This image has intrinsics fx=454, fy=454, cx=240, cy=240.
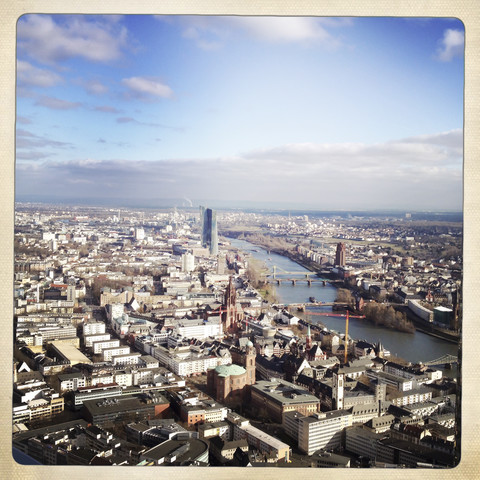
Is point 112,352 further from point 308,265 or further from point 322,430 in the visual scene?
point 308,265

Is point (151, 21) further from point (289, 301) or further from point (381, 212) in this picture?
point (289, 301)

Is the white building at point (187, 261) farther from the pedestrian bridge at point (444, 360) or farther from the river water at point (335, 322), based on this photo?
the pedestrian bridge at point (444, 360)

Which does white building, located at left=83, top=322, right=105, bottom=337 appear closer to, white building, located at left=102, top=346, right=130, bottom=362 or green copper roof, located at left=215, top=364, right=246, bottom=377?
white building, located at left=102, top=346, right=130, bottom=362

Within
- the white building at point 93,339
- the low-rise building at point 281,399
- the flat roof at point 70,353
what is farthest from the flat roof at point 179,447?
the white building at point 93,339

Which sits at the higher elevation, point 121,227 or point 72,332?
point 121,227

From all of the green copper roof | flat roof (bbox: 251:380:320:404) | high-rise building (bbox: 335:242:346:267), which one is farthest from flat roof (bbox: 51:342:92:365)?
high-rise building (bbox: 335:242:346:267)

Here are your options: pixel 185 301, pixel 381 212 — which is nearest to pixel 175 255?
pixel 185 301
